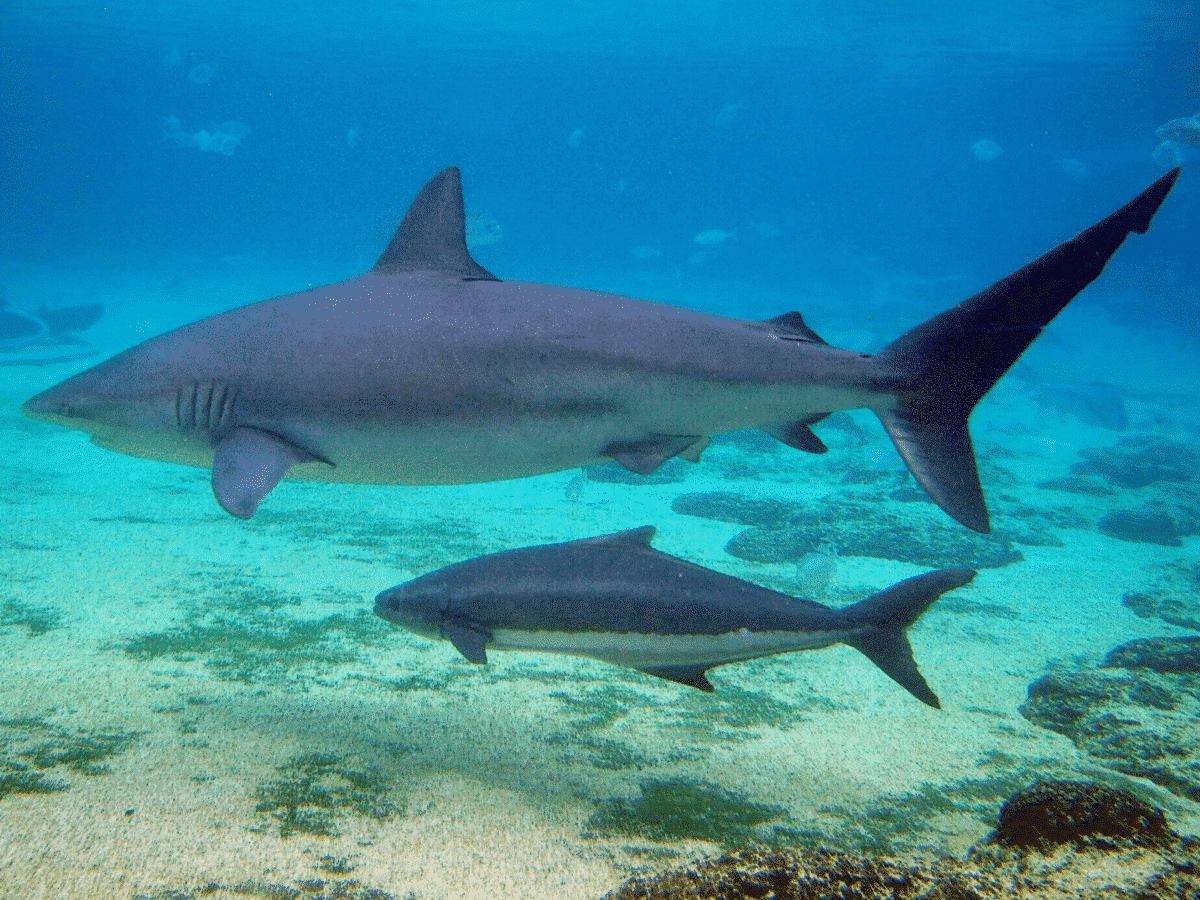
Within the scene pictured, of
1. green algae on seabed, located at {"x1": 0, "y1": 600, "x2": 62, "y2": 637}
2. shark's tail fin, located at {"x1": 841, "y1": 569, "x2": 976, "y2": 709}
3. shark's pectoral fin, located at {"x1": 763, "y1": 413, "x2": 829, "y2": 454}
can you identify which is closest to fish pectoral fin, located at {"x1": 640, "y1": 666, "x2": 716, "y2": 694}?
shark's tail fin, located at {"x1": 841, "y1": 569, "x2": 976, "y2": 709}

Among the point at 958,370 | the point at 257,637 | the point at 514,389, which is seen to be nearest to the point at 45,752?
the point at 257,637

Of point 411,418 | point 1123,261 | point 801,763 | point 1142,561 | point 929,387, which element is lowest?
point 801,763

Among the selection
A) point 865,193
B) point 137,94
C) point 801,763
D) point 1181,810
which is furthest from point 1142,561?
point 865,193

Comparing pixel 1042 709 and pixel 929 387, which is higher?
pixel 929 387

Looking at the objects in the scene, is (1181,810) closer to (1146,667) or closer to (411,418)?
(1146,667)

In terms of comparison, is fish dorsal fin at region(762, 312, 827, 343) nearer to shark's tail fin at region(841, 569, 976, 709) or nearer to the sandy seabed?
shark's tail fin at region(841, 569, 976, 709)

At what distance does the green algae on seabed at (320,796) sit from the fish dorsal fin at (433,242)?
2238 mm

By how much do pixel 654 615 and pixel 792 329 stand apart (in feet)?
4.71

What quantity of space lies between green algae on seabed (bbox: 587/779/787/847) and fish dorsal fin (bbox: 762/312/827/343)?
1.99m

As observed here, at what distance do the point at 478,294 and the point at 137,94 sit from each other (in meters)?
108

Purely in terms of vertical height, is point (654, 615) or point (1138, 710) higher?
point (654, 615)

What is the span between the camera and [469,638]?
115 inches

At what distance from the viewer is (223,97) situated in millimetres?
96938

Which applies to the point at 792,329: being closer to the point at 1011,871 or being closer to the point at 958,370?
the point at 958,370
